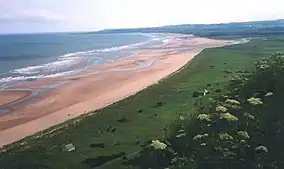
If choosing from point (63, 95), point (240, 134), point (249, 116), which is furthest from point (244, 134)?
point (63, 95)

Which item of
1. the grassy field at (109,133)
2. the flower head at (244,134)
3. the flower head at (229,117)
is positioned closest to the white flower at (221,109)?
the flower head at (229,117)

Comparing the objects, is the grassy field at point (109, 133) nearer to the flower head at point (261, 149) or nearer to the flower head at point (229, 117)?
the flower head at point (229, 117)

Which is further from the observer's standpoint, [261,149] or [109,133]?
[109,133]

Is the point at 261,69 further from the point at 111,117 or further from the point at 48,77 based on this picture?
the point at 48,77

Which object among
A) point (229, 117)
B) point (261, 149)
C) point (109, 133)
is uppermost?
point (229, 117)

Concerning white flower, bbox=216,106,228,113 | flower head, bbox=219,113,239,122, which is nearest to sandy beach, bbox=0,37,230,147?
white flower, bbox=216,106,228,113

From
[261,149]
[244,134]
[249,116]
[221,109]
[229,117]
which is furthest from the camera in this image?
[221,109]

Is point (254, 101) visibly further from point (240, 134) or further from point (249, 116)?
point (240, 134)

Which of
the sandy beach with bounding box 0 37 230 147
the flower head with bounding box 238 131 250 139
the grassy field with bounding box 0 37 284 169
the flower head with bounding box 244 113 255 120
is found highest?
the flower head with bounding box 244 113 255 120

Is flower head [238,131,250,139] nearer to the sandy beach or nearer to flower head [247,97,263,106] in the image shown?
flower head [247,97,263,106]
